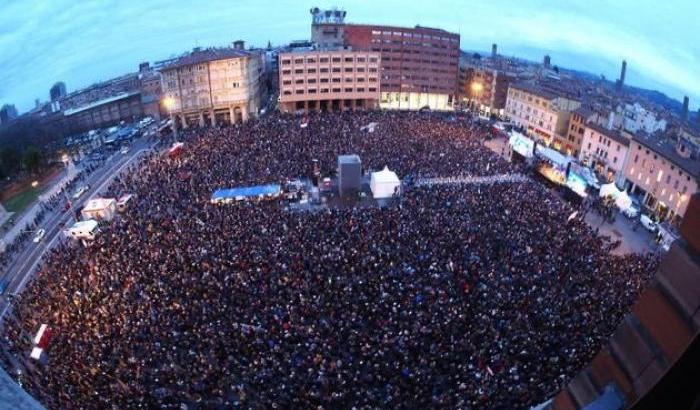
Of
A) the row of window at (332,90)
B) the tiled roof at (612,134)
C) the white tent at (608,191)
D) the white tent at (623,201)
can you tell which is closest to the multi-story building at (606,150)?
the tiled roof at (612,134)

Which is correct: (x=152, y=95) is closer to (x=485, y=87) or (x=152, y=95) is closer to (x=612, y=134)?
(x=485, y=87)

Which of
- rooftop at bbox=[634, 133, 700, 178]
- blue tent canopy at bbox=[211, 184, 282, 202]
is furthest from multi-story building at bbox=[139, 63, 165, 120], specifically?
rooftop at bbox=[634, 133, 700, 178]

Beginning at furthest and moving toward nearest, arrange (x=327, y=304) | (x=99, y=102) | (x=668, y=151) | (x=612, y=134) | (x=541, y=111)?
(x=99, y=102), (x=541, y=111), (x=612, y=134), (x=668, y=151), (x=327, y=304)

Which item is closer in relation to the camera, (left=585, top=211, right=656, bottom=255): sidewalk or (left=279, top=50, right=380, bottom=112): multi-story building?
(left=585, top=211, right=656, bottom=255): sidewalk

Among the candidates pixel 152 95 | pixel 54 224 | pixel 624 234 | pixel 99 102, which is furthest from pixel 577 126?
pixel 99 102

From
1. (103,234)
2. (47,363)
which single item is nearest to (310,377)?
(47,363)

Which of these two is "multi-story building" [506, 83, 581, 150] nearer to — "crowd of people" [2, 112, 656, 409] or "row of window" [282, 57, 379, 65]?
"row of window" [282, 57, 379, 65]
